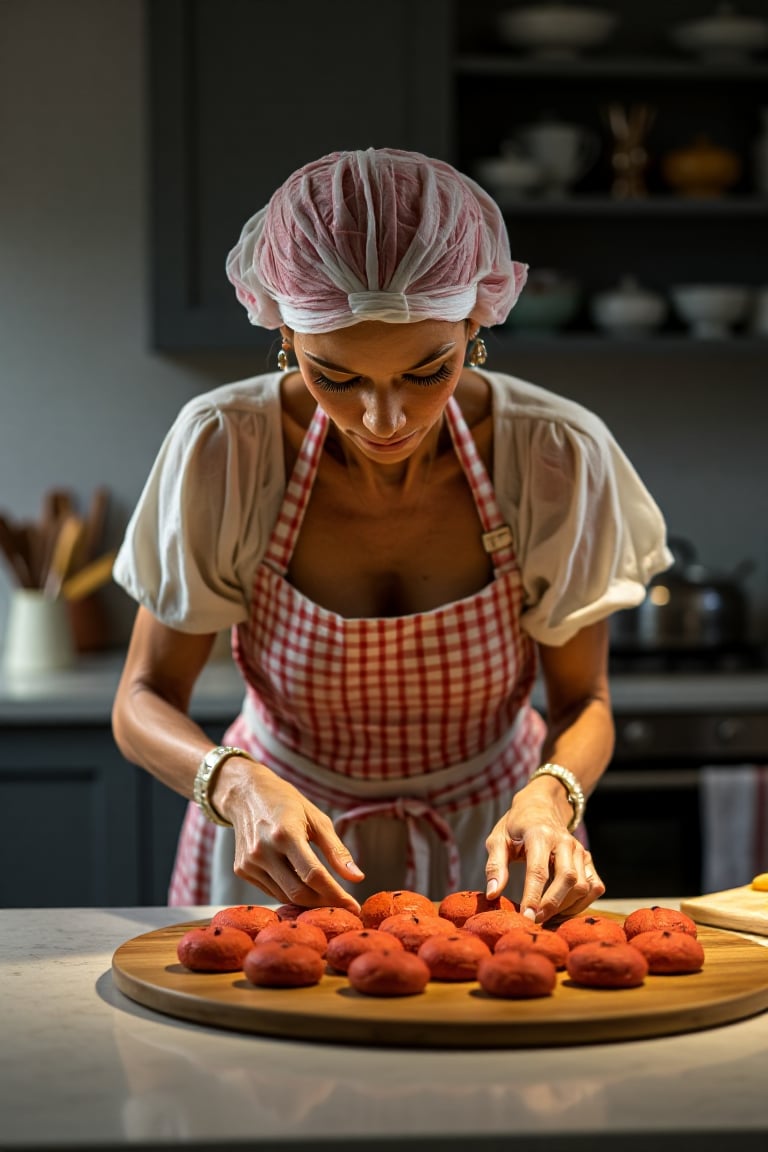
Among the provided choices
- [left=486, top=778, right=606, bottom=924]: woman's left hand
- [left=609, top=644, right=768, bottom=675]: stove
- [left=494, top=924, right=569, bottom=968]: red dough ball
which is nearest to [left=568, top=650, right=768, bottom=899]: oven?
[left=609, top=644, right=768, bottom=675]: stove

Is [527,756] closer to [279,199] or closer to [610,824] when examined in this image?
[279,199]

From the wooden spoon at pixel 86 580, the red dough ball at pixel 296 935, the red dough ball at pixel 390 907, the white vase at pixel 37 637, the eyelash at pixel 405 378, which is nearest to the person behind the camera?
the red dough ball at pixel 296 935

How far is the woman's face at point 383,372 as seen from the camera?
4.16 feet

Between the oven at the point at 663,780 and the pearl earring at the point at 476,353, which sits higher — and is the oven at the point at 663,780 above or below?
below

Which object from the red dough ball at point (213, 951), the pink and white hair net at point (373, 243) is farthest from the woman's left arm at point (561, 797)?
the pink and white hair net at point (373, 243)

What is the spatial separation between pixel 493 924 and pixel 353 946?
0.40ft

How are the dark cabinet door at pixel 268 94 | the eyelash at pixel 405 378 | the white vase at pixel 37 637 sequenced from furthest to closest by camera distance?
the white vase at pixel 37 637 < the dark cabinet door at pixel 268 94 < the eyelash at pixel 405 378

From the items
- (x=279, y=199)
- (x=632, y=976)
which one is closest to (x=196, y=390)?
(x=279, y=199)

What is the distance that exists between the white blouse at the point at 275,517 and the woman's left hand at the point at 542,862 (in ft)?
1.03

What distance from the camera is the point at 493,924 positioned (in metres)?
1.13

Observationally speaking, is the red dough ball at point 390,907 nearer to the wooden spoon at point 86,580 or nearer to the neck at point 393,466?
the neck at point 393,466

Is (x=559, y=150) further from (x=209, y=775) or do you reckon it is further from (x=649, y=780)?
(x=209, y=775)

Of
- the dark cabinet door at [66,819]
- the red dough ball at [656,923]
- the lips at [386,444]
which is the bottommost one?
the dark cabinet door at [66,819]

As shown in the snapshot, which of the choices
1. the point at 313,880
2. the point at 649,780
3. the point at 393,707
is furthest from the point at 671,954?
the point at 649,780
